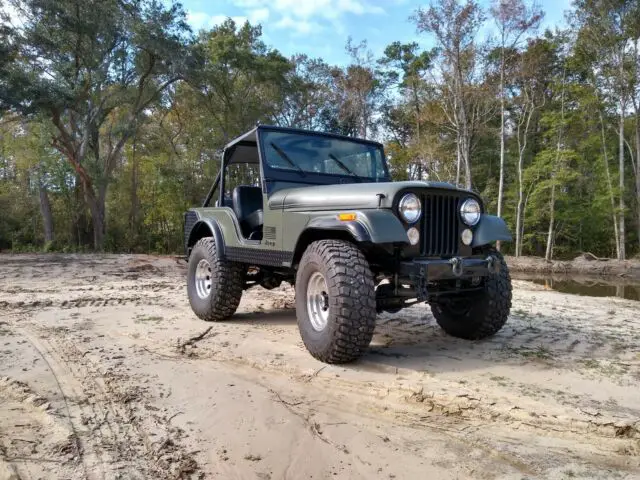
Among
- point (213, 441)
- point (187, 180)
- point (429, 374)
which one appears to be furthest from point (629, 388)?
point (187, 180)

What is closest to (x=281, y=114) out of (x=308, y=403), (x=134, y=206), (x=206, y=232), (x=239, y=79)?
(x=239, y=79)

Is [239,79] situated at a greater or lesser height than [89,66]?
greater

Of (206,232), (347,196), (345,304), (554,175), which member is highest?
(554,175)

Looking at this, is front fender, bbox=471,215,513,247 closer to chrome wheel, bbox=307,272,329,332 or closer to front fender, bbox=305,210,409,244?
front fender, bbox=305,210,409,244

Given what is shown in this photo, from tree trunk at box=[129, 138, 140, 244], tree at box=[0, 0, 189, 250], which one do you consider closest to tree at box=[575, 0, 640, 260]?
tree at box=[0, 0, 189, 250]

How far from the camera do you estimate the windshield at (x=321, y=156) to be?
533 cm

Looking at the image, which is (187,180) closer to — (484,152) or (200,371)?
(484,152)

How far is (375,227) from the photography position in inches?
145

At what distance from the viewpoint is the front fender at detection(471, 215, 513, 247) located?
170 inches

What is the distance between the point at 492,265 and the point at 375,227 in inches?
48.4

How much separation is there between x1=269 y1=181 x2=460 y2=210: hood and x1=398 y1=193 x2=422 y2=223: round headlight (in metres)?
0.09

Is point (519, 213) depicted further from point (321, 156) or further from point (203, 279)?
point (203, 279)

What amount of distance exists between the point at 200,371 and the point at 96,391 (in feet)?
2.54

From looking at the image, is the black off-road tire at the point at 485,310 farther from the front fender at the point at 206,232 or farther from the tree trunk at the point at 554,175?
the tree trunk at the point at 554,175
